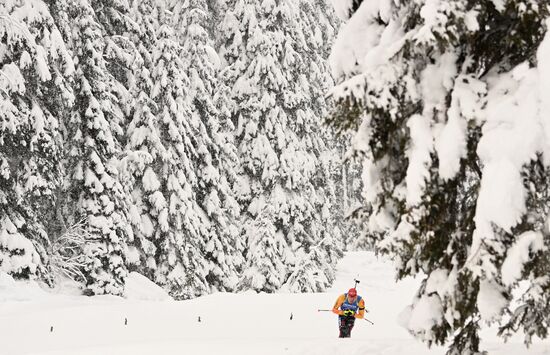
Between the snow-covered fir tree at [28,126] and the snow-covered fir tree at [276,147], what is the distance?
745 centimetres

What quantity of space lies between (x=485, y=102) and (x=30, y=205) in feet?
42.9

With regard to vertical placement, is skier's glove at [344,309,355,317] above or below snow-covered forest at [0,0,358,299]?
below

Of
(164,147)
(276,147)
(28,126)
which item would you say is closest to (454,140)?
(28,126)

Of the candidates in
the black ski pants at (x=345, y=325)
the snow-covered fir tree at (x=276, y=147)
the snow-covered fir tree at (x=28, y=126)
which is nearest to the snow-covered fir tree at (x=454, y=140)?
the black ski pants at (x=345, y=325)

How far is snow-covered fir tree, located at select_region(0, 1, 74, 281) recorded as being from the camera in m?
14.4

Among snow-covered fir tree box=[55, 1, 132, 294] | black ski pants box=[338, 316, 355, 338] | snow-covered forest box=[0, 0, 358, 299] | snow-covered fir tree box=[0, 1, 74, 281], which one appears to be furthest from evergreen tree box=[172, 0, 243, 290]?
black ski pants box=[338, 316, 355, 338]

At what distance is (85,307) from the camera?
15586mm

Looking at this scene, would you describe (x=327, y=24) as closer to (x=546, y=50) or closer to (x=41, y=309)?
(x=41, y=309)

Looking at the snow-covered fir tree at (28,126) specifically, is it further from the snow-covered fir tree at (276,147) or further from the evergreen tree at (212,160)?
the snow-covered fir tree at (276,147)

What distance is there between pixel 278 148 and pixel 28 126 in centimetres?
Answer: 932

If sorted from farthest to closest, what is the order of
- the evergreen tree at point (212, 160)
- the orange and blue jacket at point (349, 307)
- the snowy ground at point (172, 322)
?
1. the evergreen tree at point (212, 160)
2. the snowy ground at point (172, 322)
3. the orange and blue jacket at point (349, 307)

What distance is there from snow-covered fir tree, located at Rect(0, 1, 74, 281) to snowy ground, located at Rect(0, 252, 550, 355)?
0.95m

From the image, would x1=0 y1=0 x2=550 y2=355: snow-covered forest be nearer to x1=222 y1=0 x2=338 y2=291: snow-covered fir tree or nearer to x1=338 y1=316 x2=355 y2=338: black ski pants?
x1=222 y1=0 x2=338 y2=291: snow-covered fir tree

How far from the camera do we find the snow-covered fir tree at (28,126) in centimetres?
1444
